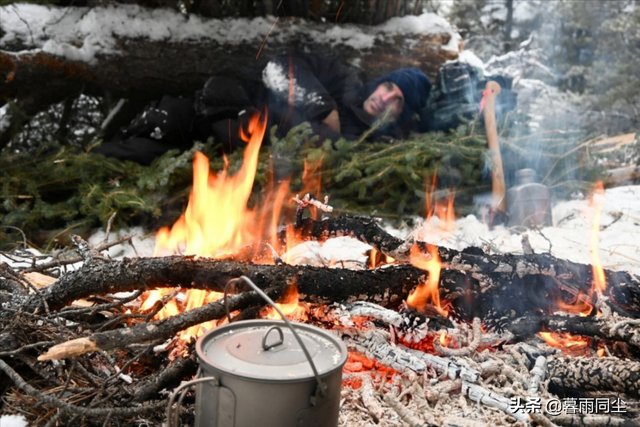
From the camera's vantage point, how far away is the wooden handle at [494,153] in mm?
5527

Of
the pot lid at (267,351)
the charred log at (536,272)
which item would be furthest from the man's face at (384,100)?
the pot lid at (267,351)

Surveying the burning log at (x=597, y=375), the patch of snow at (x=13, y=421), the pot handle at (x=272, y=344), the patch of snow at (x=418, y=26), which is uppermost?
the patch of snow at (x=418, y=26)

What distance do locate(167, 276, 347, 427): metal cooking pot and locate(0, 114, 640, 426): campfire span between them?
454 millimetres

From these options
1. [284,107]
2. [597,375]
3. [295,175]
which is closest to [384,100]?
[284,107]

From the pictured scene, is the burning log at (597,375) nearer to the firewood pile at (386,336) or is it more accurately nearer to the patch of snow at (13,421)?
the firewood pile at (386,336)

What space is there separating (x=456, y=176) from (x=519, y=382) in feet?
11.0

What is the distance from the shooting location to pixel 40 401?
6.84 ft

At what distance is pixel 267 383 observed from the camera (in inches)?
65.5

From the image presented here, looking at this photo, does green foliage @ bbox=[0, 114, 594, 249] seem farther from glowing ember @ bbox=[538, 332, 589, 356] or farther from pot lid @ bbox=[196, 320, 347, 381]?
pot lid @ bbox=[196, 320, 347, 381]

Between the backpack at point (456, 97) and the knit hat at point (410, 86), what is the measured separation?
0.46 feet

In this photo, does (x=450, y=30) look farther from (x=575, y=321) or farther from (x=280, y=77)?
(x=575, y=321)

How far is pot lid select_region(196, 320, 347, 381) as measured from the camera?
1716 mm

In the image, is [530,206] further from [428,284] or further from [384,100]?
[428,284]

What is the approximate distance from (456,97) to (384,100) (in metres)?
0.87
